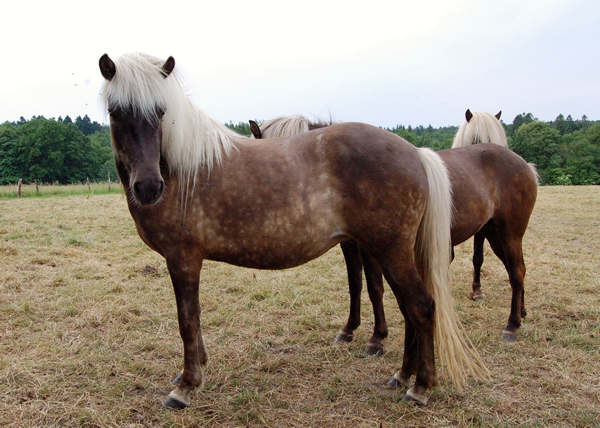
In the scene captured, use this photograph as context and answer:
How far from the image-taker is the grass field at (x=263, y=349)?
8.55ft

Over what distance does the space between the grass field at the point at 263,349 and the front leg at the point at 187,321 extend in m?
0.12

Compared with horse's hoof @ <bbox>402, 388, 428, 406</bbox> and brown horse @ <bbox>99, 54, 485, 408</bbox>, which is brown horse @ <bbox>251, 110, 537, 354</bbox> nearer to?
horse's hoof @ <bbox>402, 388, 428, 406</bbox>

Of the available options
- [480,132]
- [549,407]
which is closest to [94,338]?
[549,407]

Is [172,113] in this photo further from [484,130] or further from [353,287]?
[484,130]

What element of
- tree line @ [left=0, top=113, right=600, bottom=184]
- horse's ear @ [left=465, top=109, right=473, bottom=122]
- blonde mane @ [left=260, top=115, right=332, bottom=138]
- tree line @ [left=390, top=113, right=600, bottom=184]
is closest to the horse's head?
blonde mane @ [left=260, top=115, right=332, bottom=138]

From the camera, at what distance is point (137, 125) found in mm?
2336

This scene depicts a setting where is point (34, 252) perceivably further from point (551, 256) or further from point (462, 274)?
point (551, 256)

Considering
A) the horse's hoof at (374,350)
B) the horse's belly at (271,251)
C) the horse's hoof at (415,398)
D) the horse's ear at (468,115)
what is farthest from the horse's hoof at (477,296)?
the horse's belly at (271,251)

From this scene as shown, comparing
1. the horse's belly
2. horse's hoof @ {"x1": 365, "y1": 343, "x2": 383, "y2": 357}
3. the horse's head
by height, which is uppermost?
the horse's head

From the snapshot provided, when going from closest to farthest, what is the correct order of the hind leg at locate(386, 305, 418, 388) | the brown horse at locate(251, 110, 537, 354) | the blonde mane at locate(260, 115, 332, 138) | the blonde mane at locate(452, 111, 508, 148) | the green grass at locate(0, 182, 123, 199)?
the hind leg at locate(386, 305, 418, 388)
the brown horse at locate(251, 110, 537, 354)
the blonde mane at locate(260, 115, 332, 138)
the blonde mane at locate(452, 111, 508, 148)
the green grass at locate(0, 182, 123, 199)

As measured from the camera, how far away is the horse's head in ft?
7.54

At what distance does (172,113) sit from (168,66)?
295 millimetres

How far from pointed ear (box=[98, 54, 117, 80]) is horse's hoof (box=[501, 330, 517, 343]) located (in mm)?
4011

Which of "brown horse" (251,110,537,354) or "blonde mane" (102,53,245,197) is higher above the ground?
"blonde mane" (102,53,245,197)
